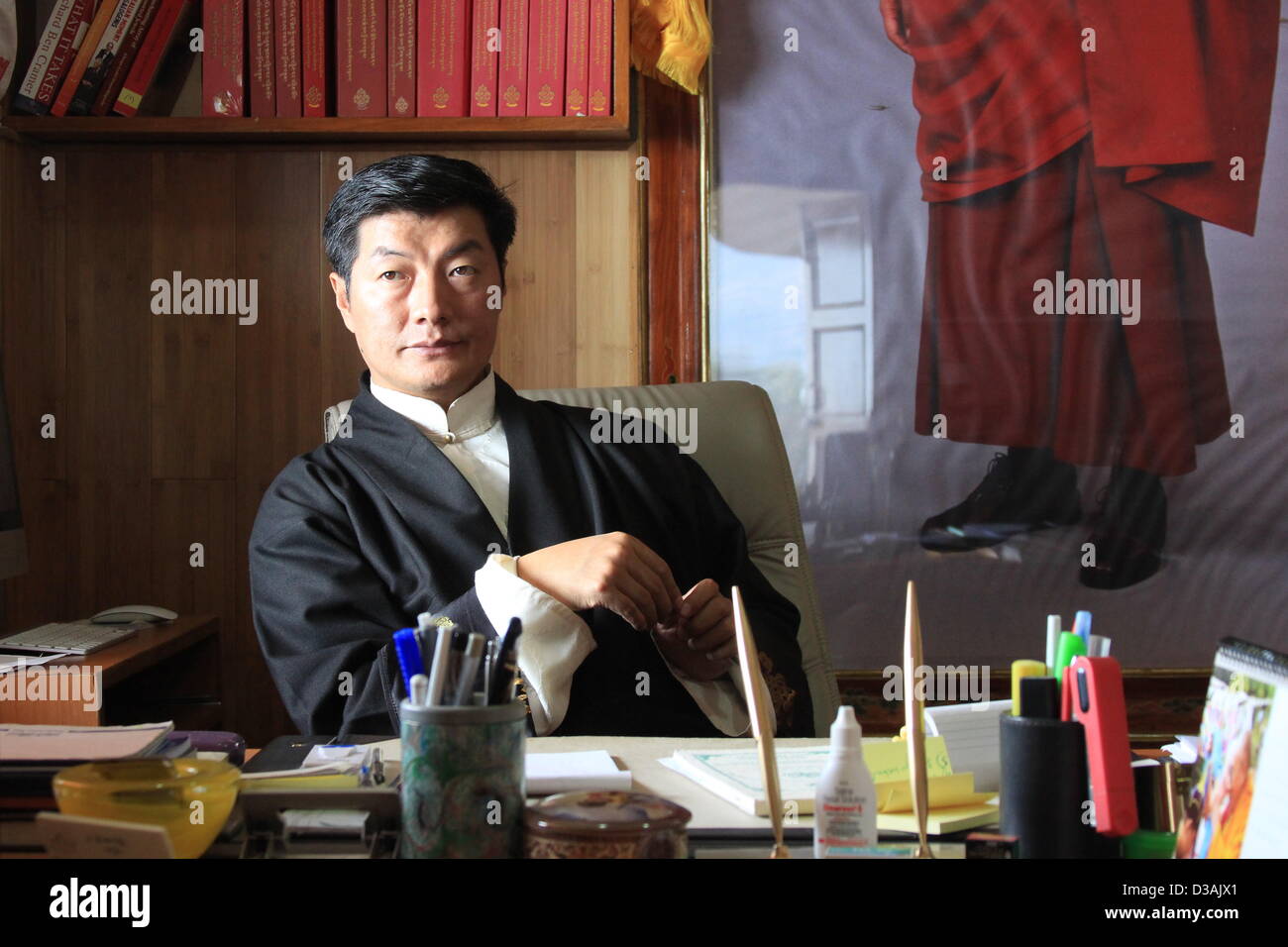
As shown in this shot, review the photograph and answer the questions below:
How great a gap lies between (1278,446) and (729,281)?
3.84 ft

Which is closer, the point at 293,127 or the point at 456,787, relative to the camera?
the point at 456,787

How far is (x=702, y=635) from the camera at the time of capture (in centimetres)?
147

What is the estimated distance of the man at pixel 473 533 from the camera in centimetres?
140

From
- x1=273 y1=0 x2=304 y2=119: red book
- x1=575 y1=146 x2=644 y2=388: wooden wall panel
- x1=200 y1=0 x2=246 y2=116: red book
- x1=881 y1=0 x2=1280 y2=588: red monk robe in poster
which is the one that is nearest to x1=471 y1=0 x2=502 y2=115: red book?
x1=575 y1=146 x2=644 y2=388: wooden wall panel

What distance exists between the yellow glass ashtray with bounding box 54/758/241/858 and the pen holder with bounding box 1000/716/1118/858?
0.52 meters

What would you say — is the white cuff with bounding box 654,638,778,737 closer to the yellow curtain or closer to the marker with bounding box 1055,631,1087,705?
the marker with bounding box 1055,631,1087,705

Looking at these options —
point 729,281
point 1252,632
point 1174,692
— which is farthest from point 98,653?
point 1252,632

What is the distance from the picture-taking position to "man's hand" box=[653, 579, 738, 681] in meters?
1.44

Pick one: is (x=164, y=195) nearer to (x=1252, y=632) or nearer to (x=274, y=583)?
(x=274, y=583)

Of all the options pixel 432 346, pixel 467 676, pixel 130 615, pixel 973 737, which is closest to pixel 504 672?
pixel 467 676

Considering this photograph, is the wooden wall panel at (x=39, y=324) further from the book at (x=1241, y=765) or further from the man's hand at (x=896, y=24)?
the book at (x=1241, y=765)

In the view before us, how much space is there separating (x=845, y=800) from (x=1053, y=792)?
0.14 metres

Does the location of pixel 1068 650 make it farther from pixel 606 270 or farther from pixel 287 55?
pixel 287 55


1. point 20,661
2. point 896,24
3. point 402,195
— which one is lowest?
point 20,661
